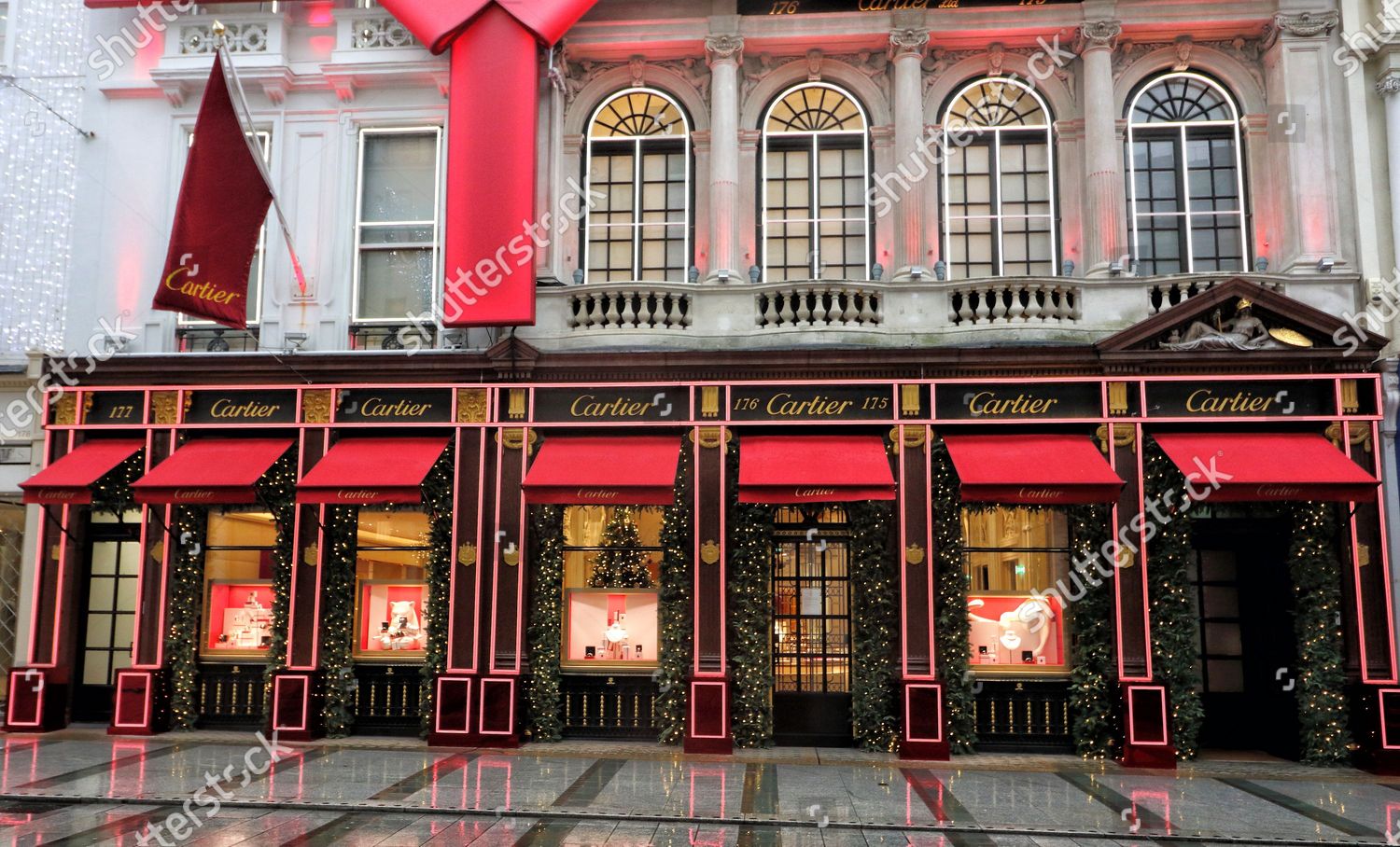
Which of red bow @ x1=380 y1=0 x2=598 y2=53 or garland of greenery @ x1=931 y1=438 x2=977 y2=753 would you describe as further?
red bow @ x1=380 y1=0 x2=598 y2=53

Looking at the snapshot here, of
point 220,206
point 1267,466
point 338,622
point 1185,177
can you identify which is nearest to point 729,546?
point 338,622

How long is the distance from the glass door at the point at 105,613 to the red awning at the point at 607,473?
6.39 m

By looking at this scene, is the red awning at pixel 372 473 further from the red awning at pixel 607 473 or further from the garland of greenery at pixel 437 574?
the red awning at pixel 607 473

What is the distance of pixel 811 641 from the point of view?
1519cm

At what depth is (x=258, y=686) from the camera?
51.0ft

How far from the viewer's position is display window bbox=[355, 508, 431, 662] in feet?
51.3

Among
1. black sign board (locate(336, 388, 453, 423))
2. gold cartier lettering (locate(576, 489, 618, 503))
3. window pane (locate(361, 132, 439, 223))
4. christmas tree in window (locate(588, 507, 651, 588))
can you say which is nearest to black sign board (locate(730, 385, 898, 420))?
gold cartier lettering (locate(576, 489, 618, 503))

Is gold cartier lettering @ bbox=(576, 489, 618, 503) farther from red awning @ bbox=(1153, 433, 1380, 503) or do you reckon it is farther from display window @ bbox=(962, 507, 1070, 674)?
red awning @ bbox=(1153, 433, 1380, 503)

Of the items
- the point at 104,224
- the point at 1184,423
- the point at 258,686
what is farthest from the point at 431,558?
Result: the point at 1184,423

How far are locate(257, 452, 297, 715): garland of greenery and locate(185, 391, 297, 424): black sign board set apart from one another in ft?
2.05

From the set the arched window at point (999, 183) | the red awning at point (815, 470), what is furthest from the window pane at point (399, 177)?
the arched window at point (999, 183)

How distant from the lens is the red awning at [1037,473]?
1370 cm

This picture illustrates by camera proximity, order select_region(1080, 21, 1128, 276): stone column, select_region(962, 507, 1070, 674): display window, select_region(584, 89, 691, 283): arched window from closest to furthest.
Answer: select_region(962, 507, 1070, 674): display window < select_region(1080, 21, 1128, 276): stone column < select_region(584, 89, 691, 283): arched window

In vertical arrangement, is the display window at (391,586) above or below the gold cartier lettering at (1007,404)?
below
